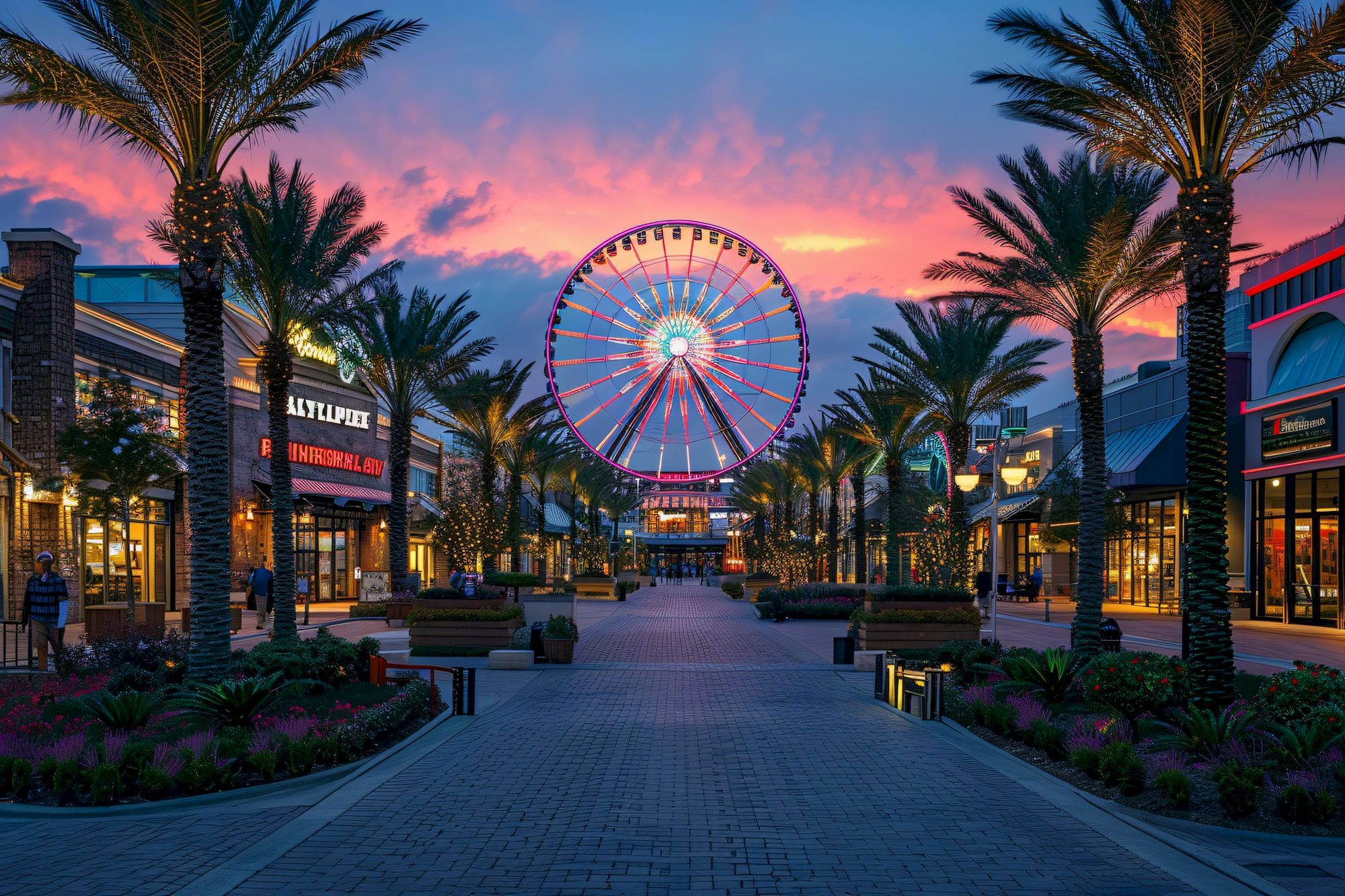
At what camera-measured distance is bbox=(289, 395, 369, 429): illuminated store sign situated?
47.9 m

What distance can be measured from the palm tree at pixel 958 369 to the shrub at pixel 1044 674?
1564 centimetres

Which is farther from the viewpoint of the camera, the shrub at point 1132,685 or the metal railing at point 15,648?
the metal railing at point 15,648

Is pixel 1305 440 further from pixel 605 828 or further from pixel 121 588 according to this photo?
pixel 121 588

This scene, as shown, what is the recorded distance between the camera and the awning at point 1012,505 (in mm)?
52781

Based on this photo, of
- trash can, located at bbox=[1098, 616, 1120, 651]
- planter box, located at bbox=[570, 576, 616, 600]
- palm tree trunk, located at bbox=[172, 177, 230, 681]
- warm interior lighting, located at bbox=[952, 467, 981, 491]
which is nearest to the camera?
palm tree trunk, located at bbox=[172, 177, 230, 681]

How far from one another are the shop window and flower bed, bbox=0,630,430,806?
97.7 feet

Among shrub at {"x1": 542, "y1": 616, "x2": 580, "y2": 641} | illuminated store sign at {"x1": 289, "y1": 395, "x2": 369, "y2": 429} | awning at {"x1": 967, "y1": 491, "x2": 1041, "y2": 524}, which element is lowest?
shrub at {"x1": 542, "y1": 616, "x2": 580, "y2": 641}

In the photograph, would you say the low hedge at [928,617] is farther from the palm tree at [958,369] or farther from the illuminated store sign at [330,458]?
the illuminated store sign at [330,458]

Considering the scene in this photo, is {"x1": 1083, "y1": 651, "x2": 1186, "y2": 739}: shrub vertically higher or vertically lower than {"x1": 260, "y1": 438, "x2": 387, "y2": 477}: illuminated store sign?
lower

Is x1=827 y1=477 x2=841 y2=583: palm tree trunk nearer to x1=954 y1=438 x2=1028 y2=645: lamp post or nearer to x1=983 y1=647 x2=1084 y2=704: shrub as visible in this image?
x1=954 y1=438 x2=1028 y2=645: lamp post

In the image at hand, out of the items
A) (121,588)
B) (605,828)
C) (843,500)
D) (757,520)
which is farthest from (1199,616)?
(843,500)

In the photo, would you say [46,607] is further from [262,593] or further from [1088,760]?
[1088,760]

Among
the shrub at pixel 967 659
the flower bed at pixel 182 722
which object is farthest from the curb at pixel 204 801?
the shrub at pixel 967 659

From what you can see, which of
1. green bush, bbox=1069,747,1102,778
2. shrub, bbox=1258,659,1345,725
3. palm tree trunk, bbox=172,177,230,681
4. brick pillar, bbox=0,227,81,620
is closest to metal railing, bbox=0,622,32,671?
palm tree trunk, bbox=172,177,230,681
